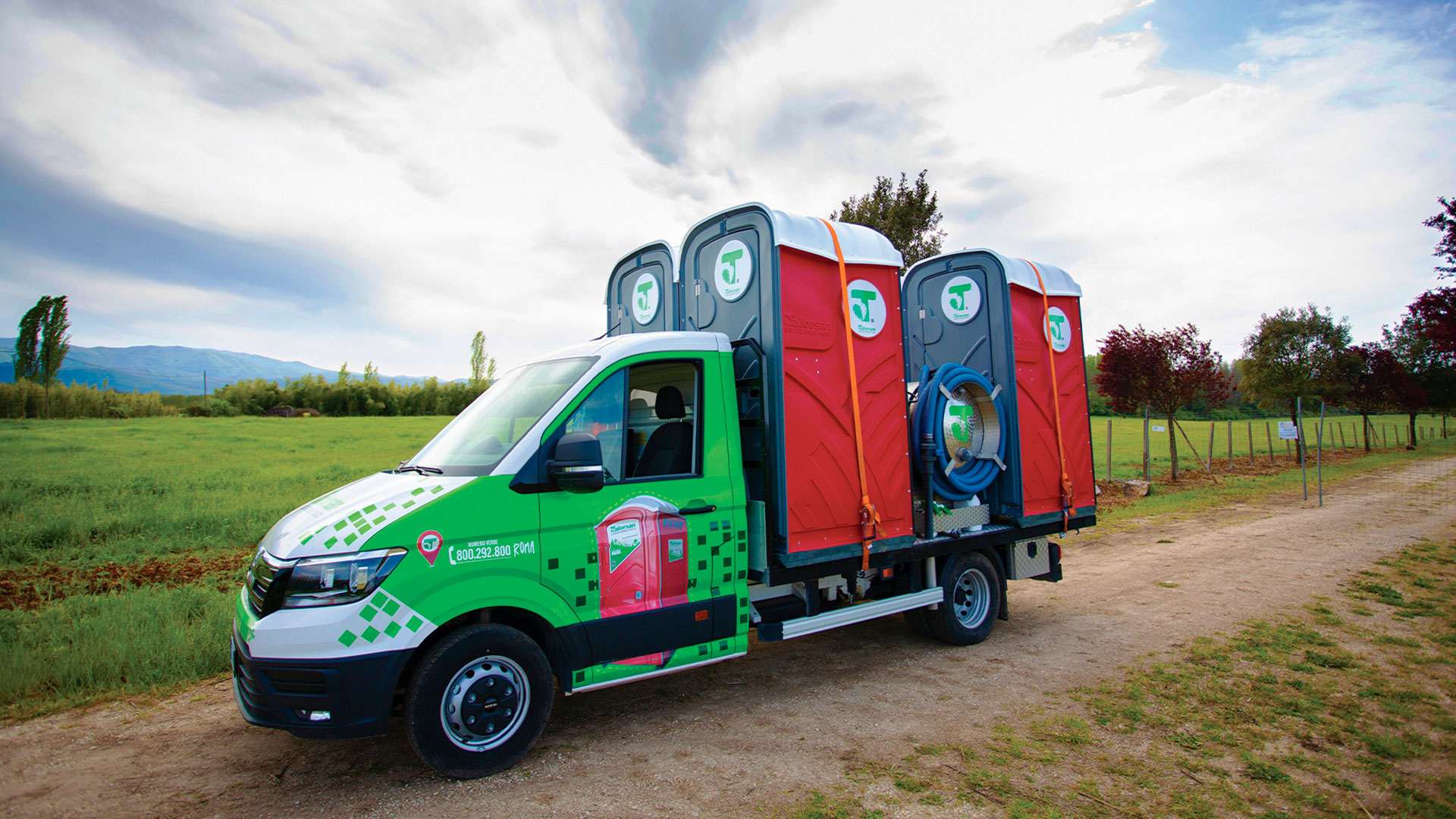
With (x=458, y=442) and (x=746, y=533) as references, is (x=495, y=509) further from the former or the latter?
(x=746, y=533)

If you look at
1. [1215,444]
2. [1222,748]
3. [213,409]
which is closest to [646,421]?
[1222,748]

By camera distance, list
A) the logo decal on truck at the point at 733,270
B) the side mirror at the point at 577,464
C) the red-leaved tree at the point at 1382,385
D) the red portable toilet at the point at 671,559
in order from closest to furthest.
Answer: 1. the side mirror at the point at 577,464
2. the red portable toilet at the point at 671,559
3. the logo decal on truck at the point at 733,270
4. the red-leaved tree at the point at 1382,385

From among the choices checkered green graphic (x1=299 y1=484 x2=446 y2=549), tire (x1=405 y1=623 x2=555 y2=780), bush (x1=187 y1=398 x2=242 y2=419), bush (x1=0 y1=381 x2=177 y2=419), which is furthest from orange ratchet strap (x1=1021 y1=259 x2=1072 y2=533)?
bush (x1=187 y1=398 x2=242 y2=419)

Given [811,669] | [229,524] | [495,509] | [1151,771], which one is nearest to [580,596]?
[495,509]

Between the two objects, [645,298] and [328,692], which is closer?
[328,692]

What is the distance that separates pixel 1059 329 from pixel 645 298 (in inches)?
162

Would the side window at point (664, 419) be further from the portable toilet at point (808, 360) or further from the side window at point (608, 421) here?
the portable toilet at point (808, 360)

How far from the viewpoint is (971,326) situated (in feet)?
21.7

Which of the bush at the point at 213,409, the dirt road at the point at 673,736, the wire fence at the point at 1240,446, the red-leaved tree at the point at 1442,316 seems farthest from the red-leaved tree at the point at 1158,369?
the bush at the point at 213,409

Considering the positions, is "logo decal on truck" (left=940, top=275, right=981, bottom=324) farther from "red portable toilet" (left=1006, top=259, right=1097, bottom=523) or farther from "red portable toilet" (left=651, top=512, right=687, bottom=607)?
"red portable toilet" (left=651, top=512, right=687, bottom=607)

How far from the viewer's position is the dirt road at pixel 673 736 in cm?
349

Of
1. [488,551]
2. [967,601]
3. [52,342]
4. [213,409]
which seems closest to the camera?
[488,551]

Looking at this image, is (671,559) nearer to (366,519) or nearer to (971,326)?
(366,519)

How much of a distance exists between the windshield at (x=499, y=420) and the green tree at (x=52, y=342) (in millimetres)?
37055
